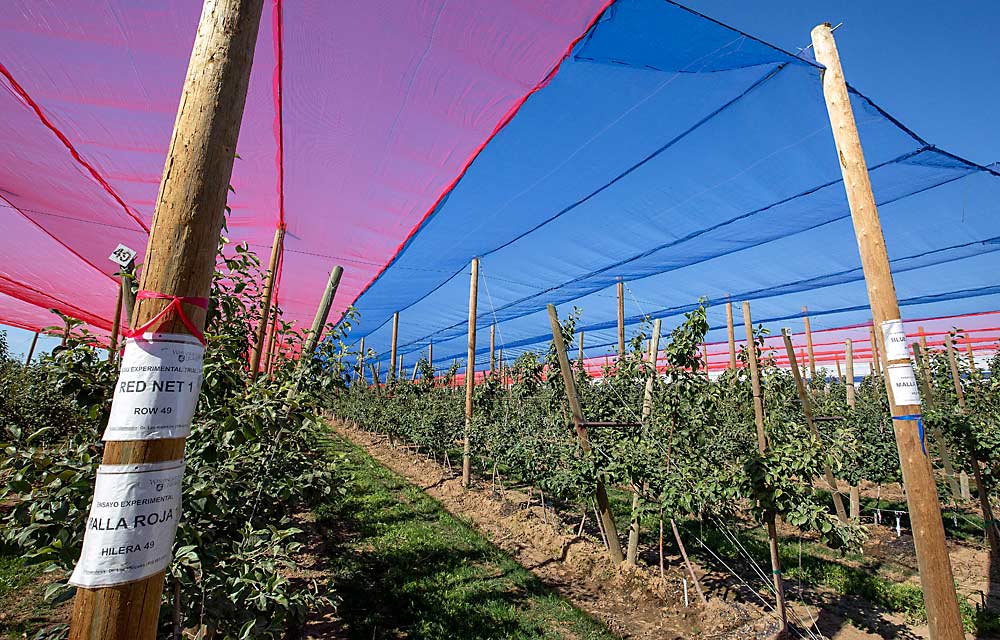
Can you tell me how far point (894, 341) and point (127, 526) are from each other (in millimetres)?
3088

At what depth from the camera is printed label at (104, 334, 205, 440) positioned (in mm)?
1009

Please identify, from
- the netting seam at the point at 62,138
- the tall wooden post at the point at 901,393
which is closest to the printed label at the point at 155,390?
the tall wooden post at the point at 901,393

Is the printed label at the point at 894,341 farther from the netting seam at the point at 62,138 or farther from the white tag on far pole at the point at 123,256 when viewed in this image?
the netting seam at the point at 62,138

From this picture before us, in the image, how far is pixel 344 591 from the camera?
167 inches

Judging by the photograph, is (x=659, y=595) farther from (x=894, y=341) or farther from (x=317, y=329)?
(x=317, y=329)

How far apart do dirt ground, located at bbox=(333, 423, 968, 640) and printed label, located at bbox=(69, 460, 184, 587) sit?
3817 millimetres

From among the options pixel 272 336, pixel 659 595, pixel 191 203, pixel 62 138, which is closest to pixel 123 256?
pixel 191 203

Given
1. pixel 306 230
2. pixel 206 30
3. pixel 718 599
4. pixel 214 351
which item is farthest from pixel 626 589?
pixel 306 230

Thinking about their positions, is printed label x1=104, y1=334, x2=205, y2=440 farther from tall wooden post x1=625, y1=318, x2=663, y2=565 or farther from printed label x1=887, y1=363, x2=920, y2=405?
tall wooden post x1=625, y1=318, x2=663, y2=565

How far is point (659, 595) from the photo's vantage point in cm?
429

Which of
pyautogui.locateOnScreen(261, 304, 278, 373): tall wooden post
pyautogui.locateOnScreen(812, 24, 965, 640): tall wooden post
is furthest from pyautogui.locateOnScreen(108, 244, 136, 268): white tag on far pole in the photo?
pyautogui.locateOnScreen(812, 24, 965, 640): tall wooden post

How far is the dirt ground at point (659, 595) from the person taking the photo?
3803 millimetres

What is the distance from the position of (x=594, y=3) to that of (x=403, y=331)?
48.7 ft

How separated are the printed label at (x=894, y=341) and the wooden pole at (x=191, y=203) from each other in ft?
9.69
